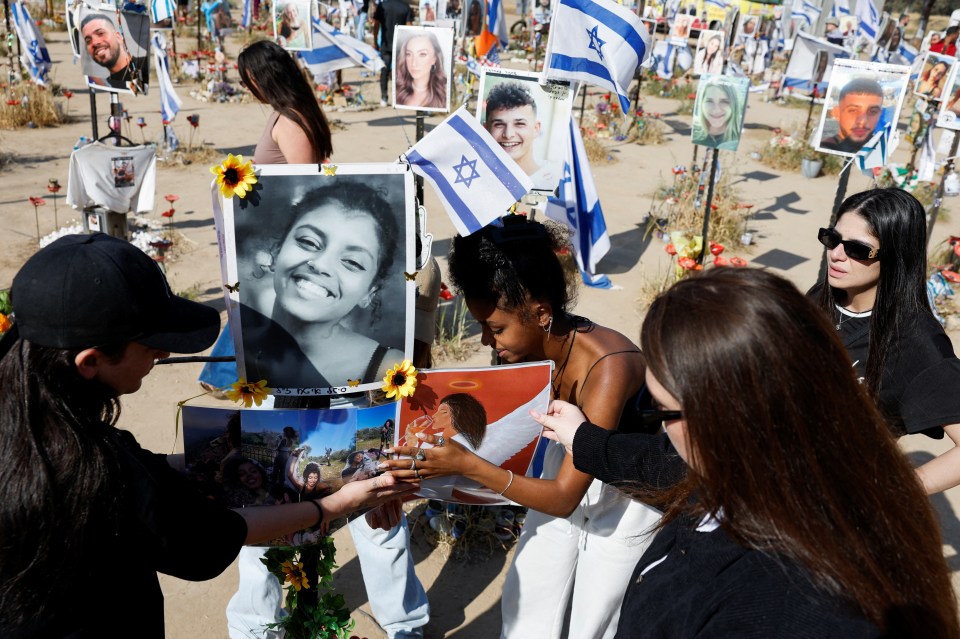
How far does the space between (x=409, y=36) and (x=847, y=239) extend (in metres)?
5.01

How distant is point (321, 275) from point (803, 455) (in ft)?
4.06

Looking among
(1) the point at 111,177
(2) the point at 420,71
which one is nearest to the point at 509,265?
(1) the point at 111,177

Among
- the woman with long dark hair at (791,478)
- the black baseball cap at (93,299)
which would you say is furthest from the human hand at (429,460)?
the woman with long dark hair at (791,478)

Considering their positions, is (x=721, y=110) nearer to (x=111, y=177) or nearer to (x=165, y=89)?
(x=111, y=177)

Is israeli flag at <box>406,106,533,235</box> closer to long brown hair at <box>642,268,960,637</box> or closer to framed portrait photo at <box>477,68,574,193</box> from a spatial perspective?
long brown hair at <box>642,268,960,637</box>

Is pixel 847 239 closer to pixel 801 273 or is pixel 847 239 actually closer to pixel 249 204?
pixel 249 204

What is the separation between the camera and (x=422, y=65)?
21.3 ft

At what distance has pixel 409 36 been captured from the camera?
6.47 metres

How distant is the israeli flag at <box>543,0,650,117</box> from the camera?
3785 mm

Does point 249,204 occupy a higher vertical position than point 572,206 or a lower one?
higher

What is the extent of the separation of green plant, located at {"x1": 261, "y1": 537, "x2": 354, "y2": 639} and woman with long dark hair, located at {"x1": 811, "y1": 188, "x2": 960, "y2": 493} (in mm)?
1647

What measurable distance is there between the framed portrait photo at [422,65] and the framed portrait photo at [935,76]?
411 centimetres

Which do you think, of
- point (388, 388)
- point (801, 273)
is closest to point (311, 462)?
point (388, 388)

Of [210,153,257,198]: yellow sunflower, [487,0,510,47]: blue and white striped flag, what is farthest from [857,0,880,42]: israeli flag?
[210,153,257,198]: yellow sunflower
